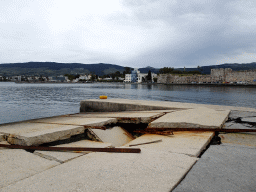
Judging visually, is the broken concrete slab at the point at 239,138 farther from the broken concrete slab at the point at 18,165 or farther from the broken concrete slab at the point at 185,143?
the broken concrete slab at the point at 18,165

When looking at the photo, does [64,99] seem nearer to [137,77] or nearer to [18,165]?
[18,165]

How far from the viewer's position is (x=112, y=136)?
3.25 metres

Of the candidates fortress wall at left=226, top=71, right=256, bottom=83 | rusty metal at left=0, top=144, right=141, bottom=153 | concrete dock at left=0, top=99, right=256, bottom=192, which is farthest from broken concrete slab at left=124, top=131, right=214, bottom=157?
fortress wall at left=226, top=71, right=256, bottom=83

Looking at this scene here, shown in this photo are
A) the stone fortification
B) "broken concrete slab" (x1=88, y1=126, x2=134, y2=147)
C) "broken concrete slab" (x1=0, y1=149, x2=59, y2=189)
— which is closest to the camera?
"broken concrete slab" (x1=0, y1=149, x2=59, y2=189)

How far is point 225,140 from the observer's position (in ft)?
8.21

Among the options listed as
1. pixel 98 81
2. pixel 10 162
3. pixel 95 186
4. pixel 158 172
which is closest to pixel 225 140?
pixel 158 172

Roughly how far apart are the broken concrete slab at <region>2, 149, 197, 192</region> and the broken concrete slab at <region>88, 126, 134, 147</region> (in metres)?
1.03

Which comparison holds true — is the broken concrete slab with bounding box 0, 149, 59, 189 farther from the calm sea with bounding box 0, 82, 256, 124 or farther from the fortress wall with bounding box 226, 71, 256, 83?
the fortress wall with bounding box 226, 71, 256, 83

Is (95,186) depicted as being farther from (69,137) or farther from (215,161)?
(69,137)

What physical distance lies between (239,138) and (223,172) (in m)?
1.35

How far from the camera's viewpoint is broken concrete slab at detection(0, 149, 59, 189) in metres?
1.50

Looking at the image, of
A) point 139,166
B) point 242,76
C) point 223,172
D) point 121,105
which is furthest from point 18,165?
point 242,76

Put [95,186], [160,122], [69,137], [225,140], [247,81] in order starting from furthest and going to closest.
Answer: [247,81] → [160,122] → [69,137] → [225,140] → [95,186]

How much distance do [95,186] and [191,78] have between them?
108 m
